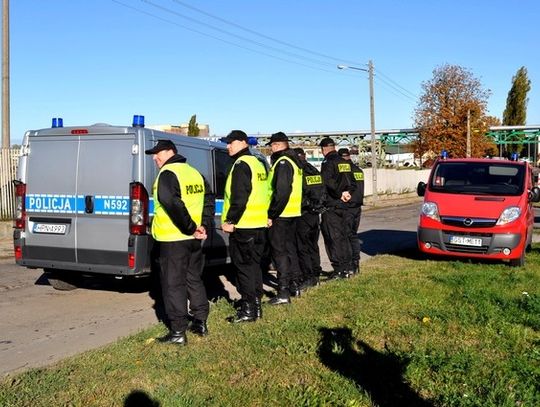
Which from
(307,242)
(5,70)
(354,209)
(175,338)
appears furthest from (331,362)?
(5,70)

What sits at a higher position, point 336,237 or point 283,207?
point 283,207

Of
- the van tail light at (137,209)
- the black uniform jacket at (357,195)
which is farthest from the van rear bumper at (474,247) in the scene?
the van tail light at (137,209)

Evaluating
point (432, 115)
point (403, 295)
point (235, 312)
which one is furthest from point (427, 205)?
point (432, 115)

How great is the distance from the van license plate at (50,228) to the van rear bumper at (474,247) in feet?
19.1

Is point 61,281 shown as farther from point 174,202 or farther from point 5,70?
point 5,70

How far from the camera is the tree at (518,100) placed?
84.3 m

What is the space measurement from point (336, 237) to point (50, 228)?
3.85m

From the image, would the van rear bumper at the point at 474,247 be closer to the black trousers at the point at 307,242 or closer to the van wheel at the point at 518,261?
the van wheel at the point at 518,261

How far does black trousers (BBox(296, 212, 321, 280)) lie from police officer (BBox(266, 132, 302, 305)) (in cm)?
49

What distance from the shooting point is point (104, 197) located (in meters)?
7.00

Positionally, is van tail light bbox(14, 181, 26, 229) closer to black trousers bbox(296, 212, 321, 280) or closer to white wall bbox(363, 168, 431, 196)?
black trousers bbox(296, 212, 321, 280)

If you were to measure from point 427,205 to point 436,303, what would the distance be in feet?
12.0

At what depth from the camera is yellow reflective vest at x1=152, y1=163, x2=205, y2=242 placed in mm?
5387

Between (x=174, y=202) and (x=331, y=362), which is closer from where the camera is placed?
(x=331, y=362)
